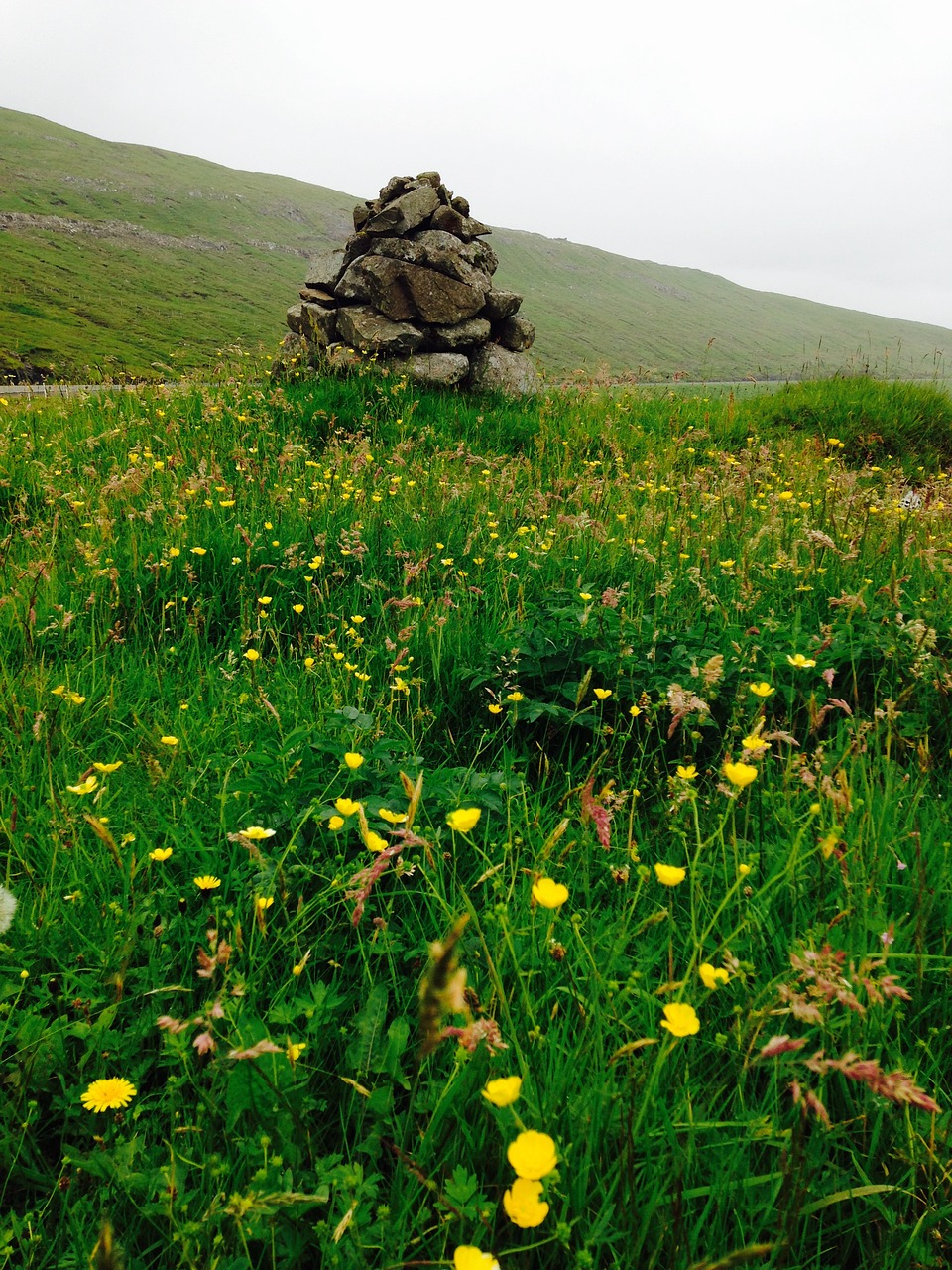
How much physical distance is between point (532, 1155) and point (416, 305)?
10.6 m

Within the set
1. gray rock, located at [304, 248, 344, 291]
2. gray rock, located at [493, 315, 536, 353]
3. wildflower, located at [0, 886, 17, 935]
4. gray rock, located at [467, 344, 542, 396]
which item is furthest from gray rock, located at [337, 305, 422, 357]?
wildflower, located at [0, 886, 17, 935]

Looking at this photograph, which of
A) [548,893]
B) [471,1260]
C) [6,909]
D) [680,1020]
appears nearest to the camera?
[471,1260]

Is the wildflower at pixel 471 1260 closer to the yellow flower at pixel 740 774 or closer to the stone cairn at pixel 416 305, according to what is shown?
the yellow flower at pixel 740 774

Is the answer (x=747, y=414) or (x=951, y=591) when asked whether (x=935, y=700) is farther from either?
(x=747, y=414)

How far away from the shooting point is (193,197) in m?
168

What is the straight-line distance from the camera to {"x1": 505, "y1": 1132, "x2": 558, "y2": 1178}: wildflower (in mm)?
837

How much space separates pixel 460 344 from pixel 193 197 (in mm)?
198718

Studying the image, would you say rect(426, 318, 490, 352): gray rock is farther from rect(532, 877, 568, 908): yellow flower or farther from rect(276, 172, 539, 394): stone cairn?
rect(532, 877, 568, 908): yellow flower

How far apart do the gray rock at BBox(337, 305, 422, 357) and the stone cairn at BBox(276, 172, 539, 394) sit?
1cm

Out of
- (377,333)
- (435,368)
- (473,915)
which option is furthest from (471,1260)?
(377,333)

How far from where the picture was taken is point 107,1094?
4.30ft

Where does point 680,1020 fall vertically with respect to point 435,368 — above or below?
below

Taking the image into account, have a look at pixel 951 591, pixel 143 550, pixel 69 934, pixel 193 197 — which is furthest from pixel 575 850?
pixel 193 197

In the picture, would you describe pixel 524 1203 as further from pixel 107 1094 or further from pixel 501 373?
pixel 501 373
